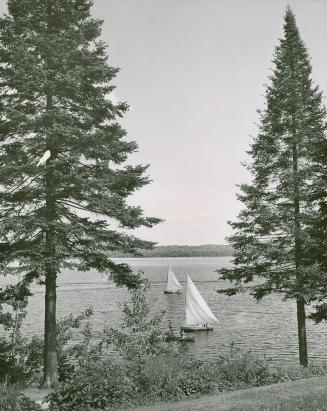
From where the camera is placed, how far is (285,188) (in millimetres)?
20891

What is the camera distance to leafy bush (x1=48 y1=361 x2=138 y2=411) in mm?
11406

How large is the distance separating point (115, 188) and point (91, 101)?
3.26m

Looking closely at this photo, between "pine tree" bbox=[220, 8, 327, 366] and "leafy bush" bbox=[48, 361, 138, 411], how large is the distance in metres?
9.44

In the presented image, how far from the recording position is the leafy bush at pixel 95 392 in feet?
37.4

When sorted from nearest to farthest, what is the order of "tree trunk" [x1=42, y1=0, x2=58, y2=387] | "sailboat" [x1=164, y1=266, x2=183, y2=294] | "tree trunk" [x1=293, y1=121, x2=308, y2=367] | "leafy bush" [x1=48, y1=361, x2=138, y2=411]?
"leafy bush" [x1=48, y1=361, x2=138, y2=411], "tree trunk" [x1=42, y1=0, x2=58, y2=387], "tree trunk" [x1=293, y1=121, x2=308, y2=367], "sailboat" [x1=164, y1=266, x2=183, y2=294]

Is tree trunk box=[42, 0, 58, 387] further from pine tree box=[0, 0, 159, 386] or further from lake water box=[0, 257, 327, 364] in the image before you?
lake water box=[0, 257, 327, 364]

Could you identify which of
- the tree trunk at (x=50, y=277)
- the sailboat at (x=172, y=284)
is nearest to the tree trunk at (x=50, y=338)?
the tree trunk at (x=50, y=277)

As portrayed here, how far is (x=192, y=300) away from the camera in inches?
1681

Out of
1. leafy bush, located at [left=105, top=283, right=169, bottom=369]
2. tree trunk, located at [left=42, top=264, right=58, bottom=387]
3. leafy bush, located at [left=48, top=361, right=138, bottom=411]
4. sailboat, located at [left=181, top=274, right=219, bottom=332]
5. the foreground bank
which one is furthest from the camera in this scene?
sailboat, located at [left=181, top=274, right=219, bottom=332]

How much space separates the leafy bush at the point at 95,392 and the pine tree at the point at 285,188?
9.44 meters

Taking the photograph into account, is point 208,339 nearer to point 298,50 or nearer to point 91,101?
point 298,50

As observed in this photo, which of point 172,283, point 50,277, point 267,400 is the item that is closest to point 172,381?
point 267,400

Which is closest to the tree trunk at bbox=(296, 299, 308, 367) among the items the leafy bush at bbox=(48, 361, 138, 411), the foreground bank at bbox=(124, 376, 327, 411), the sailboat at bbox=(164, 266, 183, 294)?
the foreground bank at bbox=(124, 376, 327, 411)

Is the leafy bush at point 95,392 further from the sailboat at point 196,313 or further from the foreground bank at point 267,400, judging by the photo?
the sailboat at point 196,313
